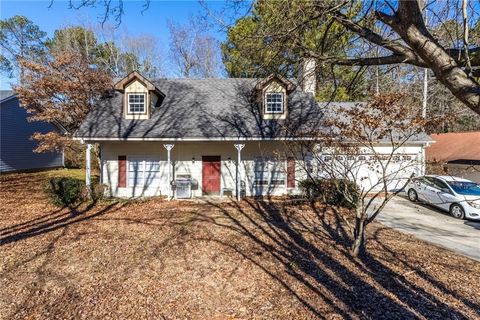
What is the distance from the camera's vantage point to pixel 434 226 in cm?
1119

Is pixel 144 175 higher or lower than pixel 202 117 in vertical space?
lower

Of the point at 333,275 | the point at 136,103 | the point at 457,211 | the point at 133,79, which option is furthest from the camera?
the point at 136,103

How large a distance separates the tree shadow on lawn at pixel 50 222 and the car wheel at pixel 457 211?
14.0 m

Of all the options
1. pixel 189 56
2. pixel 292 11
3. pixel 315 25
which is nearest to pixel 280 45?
pixel 292 11

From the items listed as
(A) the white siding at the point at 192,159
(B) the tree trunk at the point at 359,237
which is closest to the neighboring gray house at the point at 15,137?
(A) the white siding at the point at 192,159

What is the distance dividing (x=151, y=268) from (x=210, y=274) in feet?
4.16

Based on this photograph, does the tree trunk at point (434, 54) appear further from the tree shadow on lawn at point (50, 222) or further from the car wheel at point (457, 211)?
the car wheel at point (457, 211)

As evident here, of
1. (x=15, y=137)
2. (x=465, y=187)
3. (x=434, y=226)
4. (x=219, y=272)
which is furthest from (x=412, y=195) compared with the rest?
(x=15, y=137)

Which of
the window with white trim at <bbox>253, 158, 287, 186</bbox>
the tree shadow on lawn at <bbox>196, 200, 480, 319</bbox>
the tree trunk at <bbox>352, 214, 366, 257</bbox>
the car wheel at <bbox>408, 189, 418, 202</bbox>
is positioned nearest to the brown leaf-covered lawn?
the tree shadow on lawn at <bbox>196, 200, 480, 319</bbox>

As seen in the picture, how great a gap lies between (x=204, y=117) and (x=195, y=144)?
1414 millimetres

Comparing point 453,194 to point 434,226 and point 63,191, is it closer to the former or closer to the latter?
point 434,226

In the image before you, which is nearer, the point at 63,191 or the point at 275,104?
the point at 63,191

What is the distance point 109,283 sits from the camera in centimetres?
570

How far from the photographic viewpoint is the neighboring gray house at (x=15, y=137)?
21.3m
